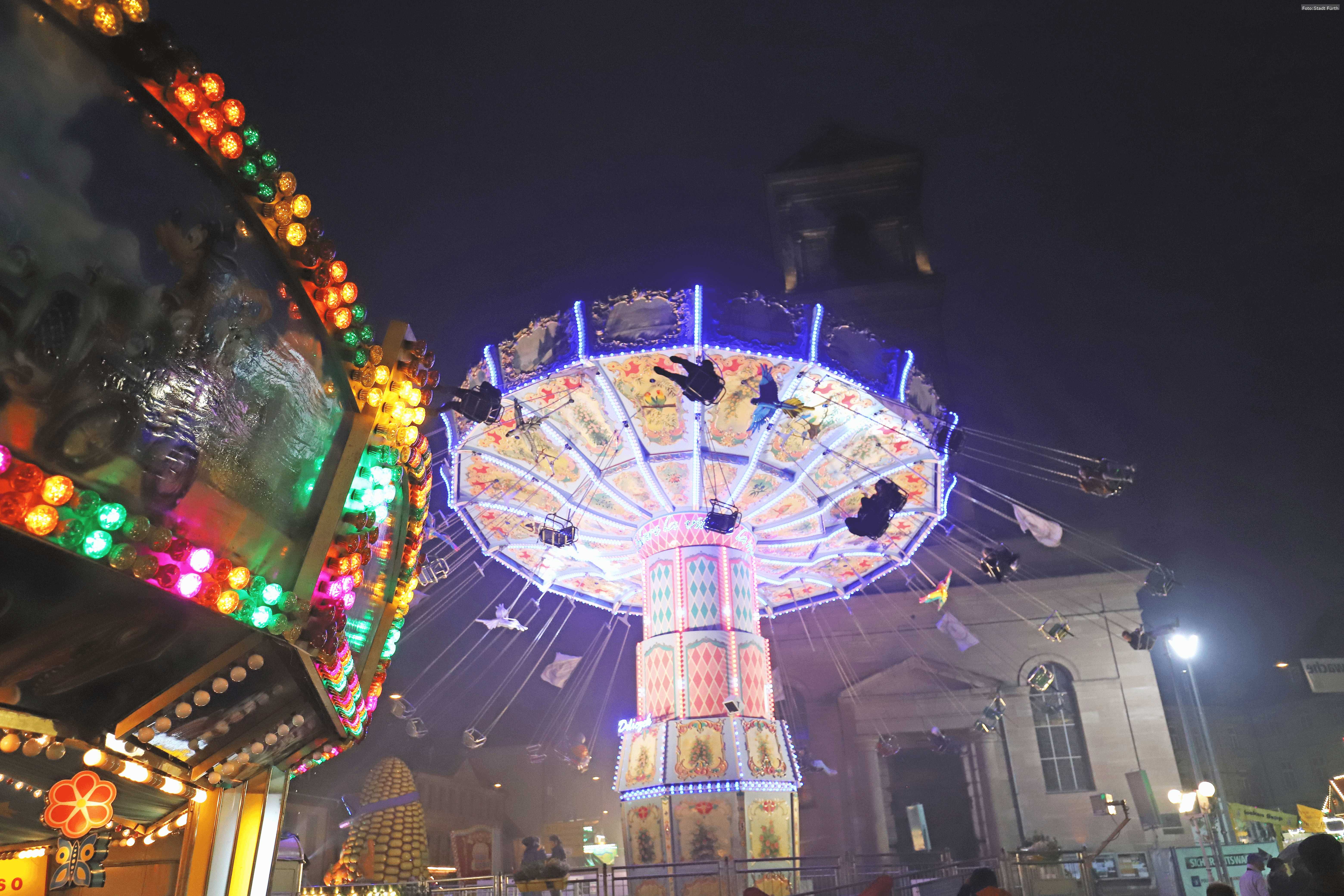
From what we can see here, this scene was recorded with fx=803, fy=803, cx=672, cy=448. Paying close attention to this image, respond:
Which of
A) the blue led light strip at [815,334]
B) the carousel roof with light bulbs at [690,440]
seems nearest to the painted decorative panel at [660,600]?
the carousel roof with light bulbs at [690,440]

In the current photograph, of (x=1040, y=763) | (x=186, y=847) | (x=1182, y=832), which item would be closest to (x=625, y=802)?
(x=186, y=847)

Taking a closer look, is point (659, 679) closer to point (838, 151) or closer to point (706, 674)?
point (706, 674)

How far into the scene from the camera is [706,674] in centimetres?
1295

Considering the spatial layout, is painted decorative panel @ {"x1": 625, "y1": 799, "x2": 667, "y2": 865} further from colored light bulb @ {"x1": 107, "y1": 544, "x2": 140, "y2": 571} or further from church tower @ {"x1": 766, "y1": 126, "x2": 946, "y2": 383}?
church tower @ {"x1": 766, "y1": 126, "x2": 946, "y2": 383}

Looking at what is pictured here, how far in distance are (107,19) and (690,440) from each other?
10574mm

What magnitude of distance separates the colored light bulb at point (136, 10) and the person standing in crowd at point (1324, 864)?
24.2 feet

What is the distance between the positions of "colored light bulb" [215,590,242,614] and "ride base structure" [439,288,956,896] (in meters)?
5.82

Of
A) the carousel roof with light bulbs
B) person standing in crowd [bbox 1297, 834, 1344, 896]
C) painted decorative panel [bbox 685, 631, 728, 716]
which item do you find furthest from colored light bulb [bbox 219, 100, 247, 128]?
painted decorative panel [bbox 685, 631, 728, 716]

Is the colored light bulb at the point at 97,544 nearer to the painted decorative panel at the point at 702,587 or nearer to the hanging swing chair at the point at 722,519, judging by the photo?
the hanging swing chair at the point at 722,519

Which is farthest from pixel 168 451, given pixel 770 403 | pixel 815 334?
pixel 815 334

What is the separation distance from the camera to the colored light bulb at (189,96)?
3686 millimetres

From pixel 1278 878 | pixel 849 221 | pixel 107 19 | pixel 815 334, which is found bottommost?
Answer: pixel 1278 878

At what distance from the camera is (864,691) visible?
2298cm

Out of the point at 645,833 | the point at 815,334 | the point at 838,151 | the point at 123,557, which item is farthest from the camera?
the point at 838,151
